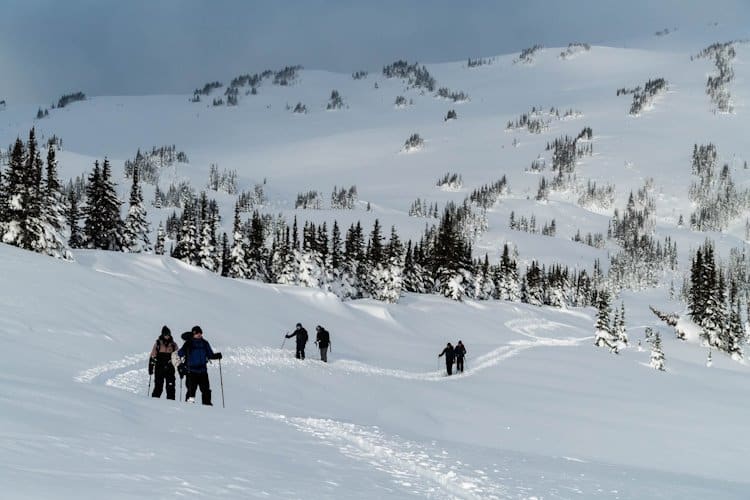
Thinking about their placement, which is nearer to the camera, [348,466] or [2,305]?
[348,466]

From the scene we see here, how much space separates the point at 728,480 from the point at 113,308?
2413 cm

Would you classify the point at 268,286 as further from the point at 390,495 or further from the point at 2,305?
the point at 390,495

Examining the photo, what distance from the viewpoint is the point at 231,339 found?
2755cm

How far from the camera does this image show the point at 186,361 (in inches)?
545

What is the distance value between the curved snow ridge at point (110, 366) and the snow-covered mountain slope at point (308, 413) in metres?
0.09

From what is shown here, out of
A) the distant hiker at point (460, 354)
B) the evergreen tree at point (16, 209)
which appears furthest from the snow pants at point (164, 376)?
the evergreen tree at point (16, 209)

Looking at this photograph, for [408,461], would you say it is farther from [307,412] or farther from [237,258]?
[237,258]

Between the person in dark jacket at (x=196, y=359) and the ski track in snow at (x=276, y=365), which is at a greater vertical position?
the person in dark jacket at (x=196, y=359)

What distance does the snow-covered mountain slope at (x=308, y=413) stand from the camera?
6.94 m

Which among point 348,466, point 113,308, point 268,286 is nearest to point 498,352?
point 268,286

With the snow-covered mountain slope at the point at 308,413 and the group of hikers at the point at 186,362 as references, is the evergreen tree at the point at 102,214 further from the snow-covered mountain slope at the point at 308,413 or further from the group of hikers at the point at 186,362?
the group of hikers at the point at 186,362

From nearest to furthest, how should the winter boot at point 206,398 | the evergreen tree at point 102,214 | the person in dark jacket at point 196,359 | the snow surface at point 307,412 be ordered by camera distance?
the snow surface at point 307,412
the person in dark jacket at point 196,359
the winter boot at point 206,398
the evergreen tree at point 102,214

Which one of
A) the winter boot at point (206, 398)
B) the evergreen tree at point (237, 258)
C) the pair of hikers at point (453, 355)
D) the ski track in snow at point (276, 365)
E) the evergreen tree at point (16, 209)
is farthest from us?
the evergreen tree at point (237, 258)

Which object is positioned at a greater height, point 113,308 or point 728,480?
point 113,308
